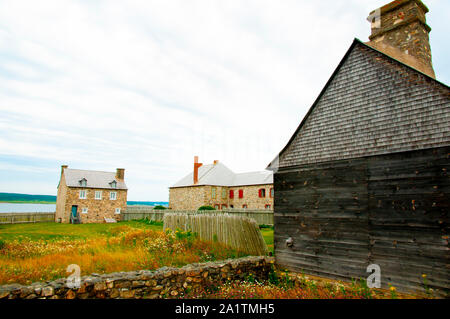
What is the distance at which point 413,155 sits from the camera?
7.26 m

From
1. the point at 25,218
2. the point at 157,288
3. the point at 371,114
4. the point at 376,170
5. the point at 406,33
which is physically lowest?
the point at 25,218

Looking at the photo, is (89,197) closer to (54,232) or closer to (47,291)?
(54,232)

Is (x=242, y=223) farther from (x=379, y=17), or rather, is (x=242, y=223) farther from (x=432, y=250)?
(x=379, y=17)

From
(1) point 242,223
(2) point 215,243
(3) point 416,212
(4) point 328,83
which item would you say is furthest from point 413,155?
(2) point 215,243

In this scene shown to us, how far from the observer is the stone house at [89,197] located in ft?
120

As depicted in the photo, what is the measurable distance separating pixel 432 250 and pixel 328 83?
20.0ft

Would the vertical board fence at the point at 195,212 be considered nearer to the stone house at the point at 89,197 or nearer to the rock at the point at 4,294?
the stone house at the point at 89,197

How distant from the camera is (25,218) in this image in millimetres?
34875

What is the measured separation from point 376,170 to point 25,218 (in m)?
41.1

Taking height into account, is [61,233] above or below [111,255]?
below

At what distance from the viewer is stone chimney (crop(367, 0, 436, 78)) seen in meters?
10.2

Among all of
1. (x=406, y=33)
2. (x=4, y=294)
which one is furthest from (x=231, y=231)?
(x=406, y=33)

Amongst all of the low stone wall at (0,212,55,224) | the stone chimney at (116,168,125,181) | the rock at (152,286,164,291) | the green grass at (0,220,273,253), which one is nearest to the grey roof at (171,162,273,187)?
the stone chimney at (116,168,125,181)

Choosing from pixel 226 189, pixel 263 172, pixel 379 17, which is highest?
pixel 379 17
